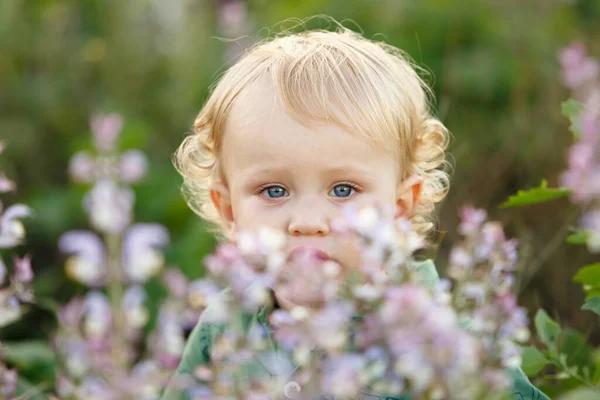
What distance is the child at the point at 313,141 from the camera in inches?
83.5

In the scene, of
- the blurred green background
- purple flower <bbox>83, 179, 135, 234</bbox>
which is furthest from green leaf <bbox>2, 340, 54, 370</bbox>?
purple flower <bbox>83, 179, 135, 234</bbox>

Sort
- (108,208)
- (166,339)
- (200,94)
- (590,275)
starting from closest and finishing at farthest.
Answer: (108,208)
(166,339)
(590,275)
(200,94)

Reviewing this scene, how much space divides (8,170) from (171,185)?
0.86 metres

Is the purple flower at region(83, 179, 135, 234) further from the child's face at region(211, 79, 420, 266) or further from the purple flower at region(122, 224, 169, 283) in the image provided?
the child's face at region(211, 79, 420, 266)

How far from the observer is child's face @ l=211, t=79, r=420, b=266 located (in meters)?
2.08

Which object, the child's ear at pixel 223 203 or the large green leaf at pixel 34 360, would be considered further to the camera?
the large green leaf at pixel 34 360

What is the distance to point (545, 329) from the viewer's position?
2139 millimetres

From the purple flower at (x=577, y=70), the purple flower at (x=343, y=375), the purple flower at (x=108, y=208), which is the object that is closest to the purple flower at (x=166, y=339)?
the purple flower at (x=108, y=208)

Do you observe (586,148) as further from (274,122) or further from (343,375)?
(343,375)

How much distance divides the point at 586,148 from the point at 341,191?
60 cm

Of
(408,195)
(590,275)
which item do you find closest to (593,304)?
(590,275)

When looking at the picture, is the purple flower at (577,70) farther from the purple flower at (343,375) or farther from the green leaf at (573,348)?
the purple flower at (343,375)

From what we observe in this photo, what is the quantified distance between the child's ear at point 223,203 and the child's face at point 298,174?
155 millimetres

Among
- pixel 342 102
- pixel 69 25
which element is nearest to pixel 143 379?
pixel 342 102
